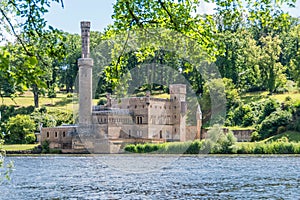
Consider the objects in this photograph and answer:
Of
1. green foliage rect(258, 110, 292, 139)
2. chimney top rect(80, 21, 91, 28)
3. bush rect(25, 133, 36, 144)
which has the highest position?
chimney top rect(80, 21, 91, 28)

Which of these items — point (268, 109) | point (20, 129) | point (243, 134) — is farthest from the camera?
point (20, 129)

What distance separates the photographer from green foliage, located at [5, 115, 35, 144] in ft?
223

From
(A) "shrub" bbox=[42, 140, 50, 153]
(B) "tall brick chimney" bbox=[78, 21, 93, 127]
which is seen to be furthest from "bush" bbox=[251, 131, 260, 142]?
(A) "shrub" bbox=[42, 140, 50, 153]

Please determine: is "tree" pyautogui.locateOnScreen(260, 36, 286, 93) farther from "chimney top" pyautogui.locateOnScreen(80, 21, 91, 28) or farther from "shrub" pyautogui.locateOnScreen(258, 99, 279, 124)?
"chimney top" pyautogui.locateOnScreen(80, 21, 91, 28)

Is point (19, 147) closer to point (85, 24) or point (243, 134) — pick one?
point (85, 24)

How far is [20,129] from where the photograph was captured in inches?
2712

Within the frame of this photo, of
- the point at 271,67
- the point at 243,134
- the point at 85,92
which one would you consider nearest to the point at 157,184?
the point at 243,134

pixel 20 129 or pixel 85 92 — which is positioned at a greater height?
pixel 85 92

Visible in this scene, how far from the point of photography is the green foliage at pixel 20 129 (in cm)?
6800

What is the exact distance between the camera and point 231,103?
7288 centimetres

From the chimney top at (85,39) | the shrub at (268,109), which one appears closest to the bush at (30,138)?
the chimney top at (85,39)

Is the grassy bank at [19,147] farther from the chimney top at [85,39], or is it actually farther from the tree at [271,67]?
the tree at [271,67]

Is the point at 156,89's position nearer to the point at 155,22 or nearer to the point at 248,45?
the point at 248,45

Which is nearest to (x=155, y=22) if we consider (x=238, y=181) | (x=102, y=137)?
(x=238, y=181)
